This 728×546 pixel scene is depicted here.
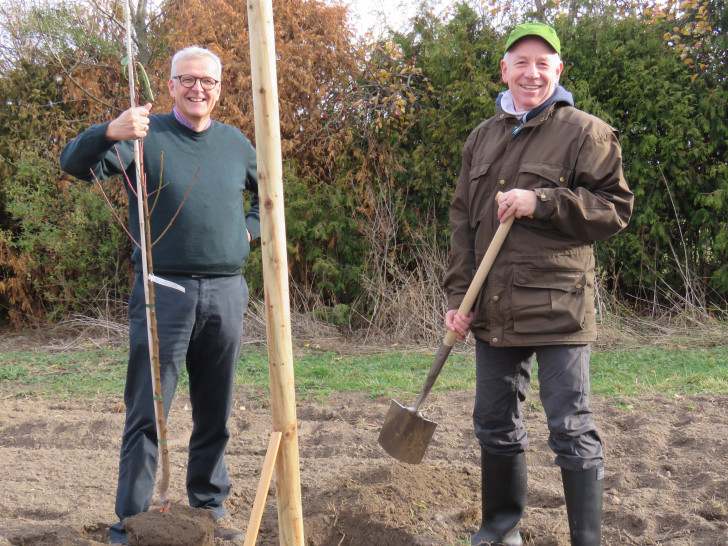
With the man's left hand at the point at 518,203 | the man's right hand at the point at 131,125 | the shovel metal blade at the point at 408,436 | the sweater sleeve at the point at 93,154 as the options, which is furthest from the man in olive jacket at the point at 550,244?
the sweater sleeve at the point at 93,154

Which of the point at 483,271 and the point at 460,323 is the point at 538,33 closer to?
the point at 483,271

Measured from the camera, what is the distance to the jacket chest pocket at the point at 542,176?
264 centimetres

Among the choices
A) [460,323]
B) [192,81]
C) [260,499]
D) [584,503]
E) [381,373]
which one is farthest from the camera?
[381,373]

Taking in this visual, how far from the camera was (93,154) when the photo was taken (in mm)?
2715

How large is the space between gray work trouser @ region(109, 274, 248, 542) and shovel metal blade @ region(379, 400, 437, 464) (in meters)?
0.77

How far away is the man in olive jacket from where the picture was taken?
8.50ft

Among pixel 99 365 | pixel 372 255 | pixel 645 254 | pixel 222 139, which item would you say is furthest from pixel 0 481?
pixel 645 254

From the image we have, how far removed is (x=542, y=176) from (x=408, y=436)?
130cm

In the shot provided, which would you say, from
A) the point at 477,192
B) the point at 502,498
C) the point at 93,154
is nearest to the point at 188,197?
the point at 93,154

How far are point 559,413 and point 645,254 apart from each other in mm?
5646

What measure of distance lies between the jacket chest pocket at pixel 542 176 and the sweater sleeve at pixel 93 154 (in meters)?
1.52

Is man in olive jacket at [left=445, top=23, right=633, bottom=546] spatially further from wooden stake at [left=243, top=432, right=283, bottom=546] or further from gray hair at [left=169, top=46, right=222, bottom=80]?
gray hair at [left=169, top=46, right=222, bottom=80]

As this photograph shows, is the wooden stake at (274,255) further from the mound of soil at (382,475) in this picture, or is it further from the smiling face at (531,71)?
the smiling face at (531,71)

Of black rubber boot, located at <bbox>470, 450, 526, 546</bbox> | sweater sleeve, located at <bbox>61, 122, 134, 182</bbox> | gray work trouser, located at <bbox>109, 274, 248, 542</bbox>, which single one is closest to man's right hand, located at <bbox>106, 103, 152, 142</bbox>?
sweater sleeve, located at <bbox>61, 122, 134, 182</bbox>
